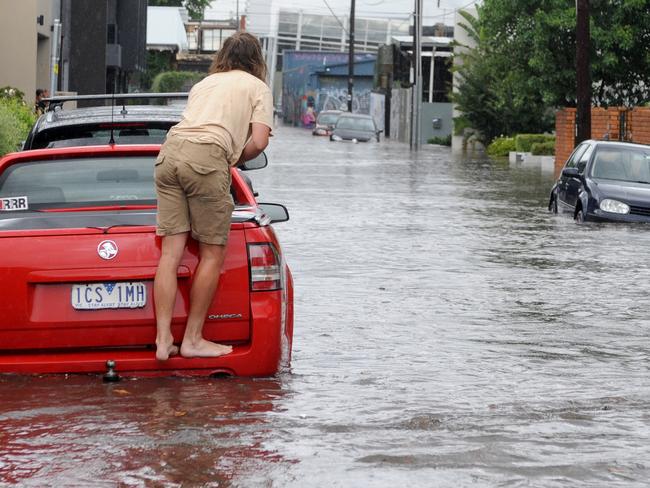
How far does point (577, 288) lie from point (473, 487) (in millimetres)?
7346

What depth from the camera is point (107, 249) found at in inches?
299

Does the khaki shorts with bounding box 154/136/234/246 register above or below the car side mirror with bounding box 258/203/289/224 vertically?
above

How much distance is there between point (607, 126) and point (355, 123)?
1019 inches

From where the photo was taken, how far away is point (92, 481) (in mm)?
5957

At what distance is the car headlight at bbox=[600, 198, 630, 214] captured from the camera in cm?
2044

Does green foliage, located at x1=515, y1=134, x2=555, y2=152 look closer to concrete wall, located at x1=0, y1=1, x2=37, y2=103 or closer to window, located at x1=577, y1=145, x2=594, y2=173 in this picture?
concrete wall, located at x1=0, y1=1, x2=37, y2=103

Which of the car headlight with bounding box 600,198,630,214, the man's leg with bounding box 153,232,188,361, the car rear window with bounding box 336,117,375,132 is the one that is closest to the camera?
the man's leg with bounding box 153,232,188,361

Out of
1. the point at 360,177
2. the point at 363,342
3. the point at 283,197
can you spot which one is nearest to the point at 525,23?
the point at 360,177

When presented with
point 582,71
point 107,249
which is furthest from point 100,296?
point 582,71

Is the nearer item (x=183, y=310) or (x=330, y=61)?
(x=183, y=310)

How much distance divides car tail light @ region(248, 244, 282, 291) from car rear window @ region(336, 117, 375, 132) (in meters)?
53.6

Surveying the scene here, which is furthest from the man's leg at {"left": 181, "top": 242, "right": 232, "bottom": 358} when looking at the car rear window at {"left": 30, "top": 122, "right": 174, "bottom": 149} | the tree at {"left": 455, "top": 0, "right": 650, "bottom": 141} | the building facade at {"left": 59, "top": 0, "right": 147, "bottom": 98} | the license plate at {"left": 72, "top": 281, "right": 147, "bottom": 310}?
the building facade at {"left": 59, "top": 0, "right": 147, "bottom": 98}

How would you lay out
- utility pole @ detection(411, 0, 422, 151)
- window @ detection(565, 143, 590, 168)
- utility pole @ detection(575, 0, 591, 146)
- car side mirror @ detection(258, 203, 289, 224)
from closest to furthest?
car side mirror @ detection(258, 203, 289, 224), window @ detection(565, 143, 590, 168), utility pole @ detection(575, 0, 591, 146), utility pole @ detection(411, 0, 422, 151)

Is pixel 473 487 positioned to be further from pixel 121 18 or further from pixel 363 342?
pixel 121 18
